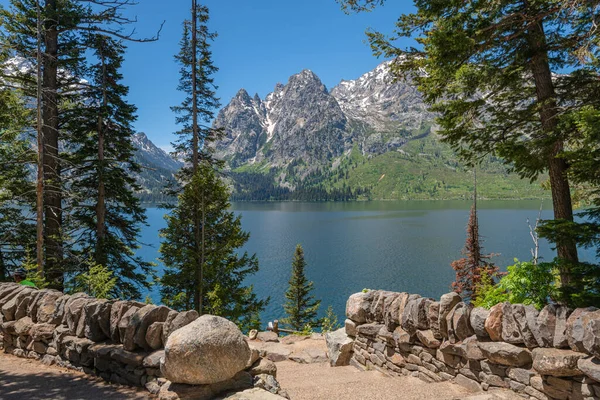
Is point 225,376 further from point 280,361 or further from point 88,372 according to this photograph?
point 280,361

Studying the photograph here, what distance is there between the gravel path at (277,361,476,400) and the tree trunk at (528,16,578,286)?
3.82 meters

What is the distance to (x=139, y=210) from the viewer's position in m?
15.6

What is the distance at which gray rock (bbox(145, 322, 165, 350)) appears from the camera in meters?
5.47

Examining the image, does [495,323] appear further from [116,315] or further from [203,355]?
[116,315]

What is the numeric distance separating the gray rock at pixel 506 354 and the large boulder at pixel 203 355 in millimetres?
3716

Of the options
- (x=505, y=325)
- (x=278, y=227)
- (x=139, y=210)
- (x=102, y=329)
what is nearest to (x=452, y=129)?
(x=505, y=325)

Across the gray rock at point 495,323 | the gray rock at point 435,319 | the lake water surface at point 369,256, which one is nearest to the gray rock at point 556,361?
the gray rock at point 495,323

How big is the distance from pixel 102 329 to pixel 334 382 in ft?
14.7

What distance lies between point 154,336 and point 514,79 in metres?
9.06

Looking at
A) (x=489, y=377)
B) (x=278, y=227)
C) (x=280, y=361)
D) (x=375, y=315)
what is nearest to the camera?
(x=489, y=377)

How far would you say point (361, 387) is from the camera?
6160 millimetres

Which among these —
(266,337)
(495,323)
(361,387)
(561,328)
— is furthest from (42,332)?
(561,328)

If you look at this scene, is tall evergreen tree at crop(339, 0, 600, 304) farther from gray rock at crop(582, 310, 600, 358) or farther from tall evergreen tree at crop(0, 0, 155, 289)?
tall evergreen tree at crop(0, 0, 155, 289)

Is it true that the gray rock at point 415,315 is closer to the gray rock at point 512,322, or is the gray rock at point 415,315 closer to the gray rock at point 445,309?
the gray rock at point 445,309
